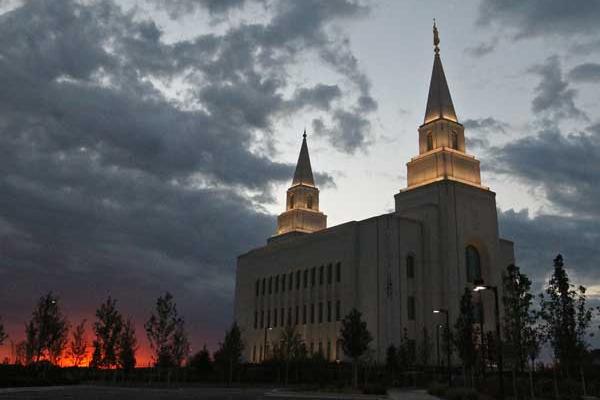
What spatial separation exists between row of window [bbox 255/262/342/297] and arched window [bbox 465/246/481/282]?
1332 centimetres

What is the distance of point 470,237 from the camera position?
201 ft

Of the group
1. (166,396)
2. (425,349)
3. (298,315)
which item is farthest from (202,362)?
(166,396)

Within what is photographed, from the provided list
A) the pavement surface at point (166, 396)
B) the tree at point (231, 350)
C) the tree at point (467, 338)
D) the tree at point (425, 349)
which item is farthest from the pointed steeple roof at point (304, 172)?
the pavement surface at point (166, 396)

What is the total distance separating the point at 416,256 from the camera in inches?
2406

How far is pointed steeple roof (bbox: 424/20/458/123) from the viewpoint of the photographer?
6475cm

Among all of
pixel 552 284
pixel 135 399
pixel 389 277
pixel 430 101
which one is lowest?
pixel 135 399

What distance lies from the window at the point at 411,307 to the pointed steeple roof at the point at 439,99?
19.3 meters

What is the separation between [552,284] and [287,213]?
56.3m

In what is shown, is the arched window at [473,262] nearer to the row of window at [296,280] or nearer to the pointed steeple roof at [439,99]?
the row of window at [296,280]

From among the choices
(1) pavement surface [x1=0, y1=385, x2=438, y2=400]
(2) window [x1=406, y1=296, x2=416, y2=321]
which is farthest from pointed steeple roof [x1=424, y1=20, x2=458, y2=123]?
(1) pavement surface [x1=0, y1=385, x2=438, y2=400]

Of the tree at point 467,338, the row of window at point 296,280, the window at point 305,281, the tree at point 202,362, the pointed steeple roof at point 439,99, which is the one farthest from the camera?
the window at point 305,281

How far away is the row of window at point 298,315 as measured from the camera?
6490 cm

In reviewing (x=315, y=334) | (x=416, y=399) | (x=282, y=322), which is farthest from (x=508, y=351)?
(x=282, y=322)

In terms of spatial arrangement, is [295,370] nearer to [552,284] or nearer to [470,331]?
[470,331]
